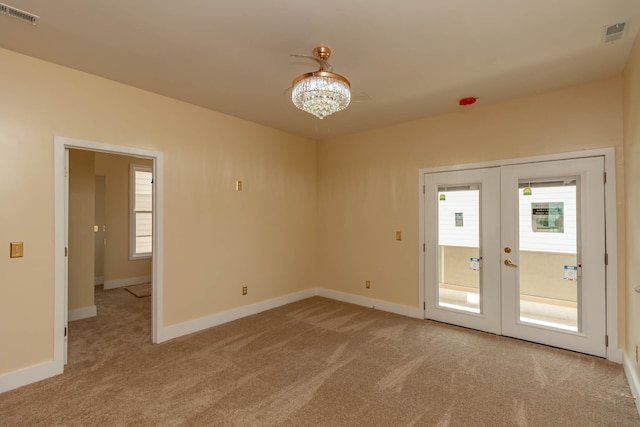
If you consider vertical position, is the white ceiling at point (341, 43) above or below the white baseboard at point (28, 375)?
above

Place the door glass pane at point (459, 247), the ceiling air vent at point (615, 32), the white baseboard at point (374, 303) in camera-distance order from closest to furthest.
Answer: the ceiling air vent at point (615, 32) < the door glass pane at point (459, 247) < the white baseboard at point (374, 303)

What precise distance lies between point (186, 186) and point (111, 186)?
3.65 m

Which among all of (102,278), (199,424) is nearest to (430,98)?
(199,424)

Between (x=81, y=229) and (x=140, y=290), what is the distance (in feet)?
6.95

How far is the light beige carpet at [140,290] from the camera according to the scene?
5723 mm

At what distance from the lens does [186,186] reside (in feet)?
12.6

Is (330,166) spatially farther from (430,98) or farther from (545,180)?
(545,180)

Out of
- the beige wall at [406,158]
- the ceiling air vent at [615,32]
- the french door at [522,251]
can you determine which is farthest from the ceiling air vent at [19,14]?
the french door at [522,251]

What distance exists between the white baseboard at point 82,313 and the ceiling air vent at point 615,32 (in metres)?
6.36

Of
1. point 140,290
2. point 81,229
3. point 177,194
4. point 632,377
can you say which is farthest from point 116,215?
point 632,377

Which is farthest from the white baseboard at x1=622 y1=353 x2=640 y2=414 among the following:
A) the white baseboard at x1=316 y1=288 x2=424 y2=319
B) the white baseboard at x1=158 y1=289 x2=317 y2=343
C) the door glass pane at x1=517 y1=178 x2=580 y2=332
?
the white baseboard at x1=158 y1=289 x2=317 y2=343

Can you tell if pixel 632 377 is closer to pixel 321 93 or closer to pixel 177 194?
pixel 321 93

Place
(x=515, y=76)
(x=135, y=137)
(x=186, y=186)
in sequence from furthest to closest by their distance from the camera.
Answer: (x=186, y=186)
(x=135, y=137)
(x=515, y=76)

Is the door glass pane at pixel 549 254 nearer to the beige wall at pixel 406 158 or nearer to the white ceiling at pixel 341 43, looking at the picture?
the beige wall at pixel 406 158
